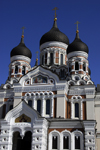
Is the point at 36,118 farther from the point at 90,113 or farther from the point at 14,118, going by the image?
the point at 90,113

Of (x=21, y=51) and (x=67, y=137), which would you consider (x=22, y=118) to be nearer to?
(x=67, y=137)

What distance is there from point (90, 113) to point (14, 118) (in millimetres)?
6306

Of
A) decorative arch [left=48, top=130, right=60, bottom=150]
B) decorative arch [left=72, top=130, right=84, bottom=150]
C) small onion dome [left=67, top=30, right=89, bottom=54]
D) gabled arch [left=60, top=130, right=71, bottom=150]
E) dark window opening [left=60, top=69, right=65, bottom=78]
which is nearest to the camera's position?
decorative arch [left=72, top=130, right=84, bottom=150]

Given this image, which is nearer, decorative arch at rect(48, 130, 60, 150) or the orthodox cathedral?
the orthodox cathedral

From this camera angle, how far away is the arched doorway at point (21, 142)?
62.9 feet

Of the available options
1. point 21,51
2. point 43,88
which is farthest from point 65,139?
point 21,51

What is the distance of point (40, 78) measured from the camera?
21875 mm

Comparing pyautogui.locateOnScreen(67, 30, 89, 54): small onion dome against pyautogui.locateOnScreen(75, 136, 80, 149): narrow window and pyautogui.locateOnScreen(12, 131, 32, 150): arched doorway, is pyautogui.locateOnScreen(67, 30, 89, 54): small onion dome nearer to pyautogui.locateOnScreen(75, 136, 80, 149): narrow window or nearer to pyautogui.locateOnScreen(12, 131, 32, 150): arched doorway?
pyautogui.locateOnScreen(12, 131, 32, 150): arched doorway

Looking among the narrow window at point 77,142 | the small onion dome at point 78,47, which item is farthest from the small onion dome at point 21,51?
the narrow window at point 77,142

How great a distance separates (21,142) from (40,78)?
5.33 metres

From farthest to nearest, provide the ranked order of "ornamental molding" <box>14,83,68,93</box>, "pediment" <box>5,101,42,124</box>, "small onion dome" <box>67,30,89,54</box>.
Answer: "small onion dome" <box>67,30,89,54</box> < "ornamental molding" <box>14,83,68,93</box> < "pediment" <box>5,101,42,124</box>

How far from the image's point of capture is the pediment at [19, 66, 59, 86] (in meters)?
21.7

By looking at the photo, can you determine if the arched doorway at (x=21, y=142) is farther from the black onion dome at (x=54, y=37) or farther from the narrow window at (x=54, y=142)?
the black onion dome at (x=54, y=37)

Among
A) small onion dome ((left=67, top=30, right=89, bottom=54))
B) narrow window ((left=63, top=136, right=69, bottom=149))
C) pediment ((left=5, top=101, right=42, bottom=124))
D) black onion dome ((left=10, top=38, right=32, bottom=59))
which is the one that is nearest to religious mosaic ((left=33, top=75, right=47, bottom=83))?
pediment ((left=5, top=101, right=42, bottom=124))
